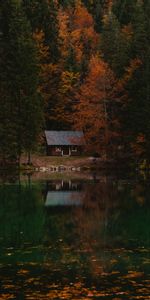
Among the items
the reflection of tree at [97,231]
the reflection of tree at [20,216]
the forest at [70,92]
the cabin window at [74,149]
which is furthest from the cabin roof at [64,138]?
the reflection of tree at [97,231]

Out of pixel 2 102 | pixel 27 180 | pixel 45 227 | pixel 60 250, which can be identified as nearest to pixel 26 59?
pixel 2 102

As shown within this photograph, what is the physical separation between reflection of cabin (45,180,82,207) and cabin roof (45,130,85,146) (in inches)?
1147

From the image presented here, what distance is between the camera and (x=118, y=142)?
7862cm

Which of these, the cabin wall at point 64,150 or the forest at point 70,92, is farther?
the cabin wall at point 64,150

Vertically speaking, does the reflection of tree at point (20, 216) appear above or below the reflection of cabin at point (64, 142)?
below

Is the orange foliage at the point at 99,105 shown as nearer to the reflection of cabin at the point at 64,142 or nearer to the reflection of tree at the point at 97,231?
the reflection of cabin at the point at 64,142

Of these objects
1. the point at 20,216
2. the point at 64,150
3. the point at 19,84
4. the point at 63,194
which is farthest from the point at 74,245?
the point at 64,150

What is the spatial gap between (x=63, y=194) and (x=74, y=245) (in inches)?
834

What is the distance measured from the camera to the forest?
73.6 m

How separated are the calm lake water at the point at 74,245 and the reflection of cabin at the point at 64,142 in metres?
41.1

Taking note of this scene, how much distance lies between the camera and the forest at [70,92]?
241ft

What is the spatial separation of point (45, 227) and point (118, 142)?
2008 inches

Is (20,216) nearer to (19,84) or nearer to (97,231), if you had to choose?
(97,231)

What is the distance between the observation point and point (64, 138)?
287 ft
